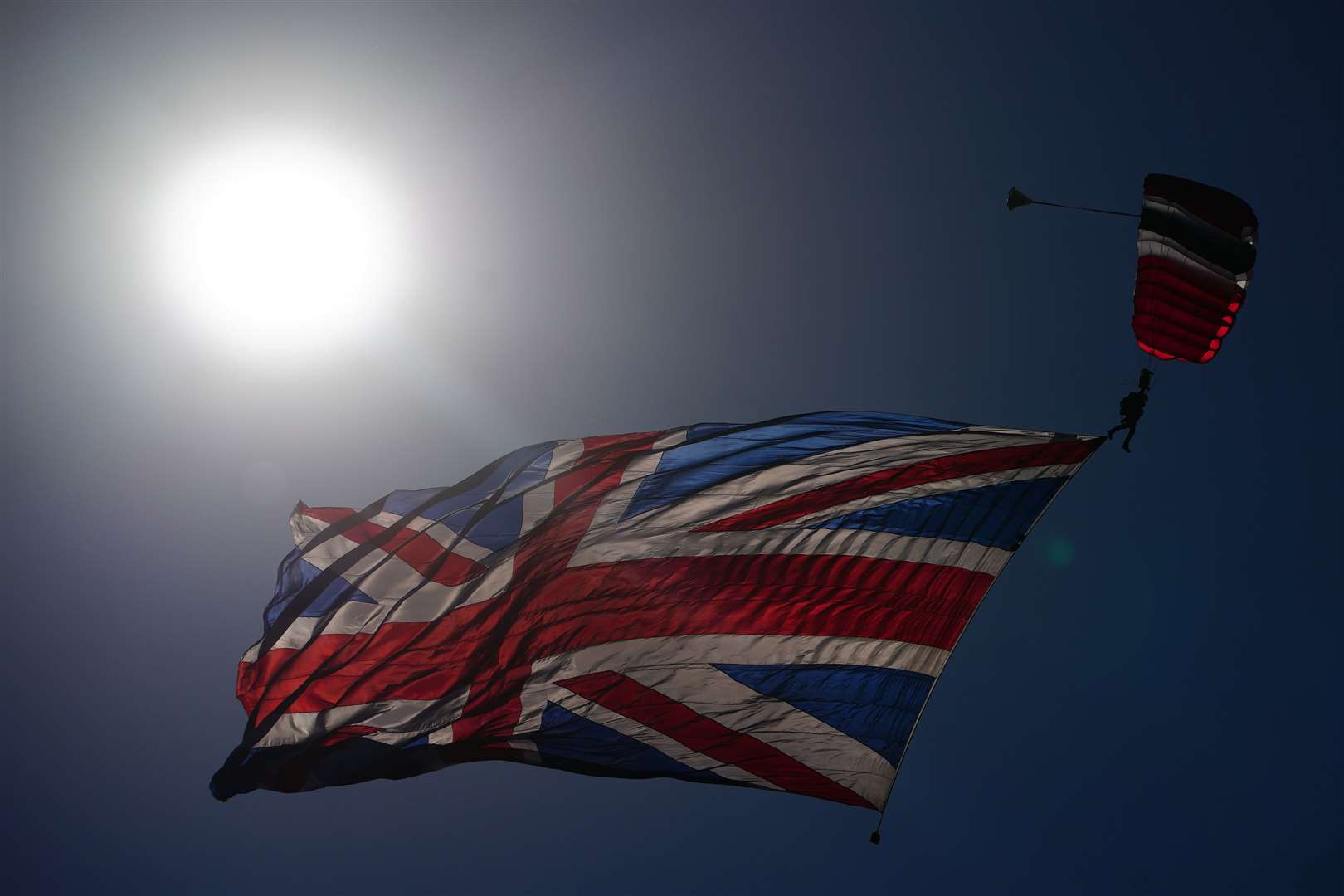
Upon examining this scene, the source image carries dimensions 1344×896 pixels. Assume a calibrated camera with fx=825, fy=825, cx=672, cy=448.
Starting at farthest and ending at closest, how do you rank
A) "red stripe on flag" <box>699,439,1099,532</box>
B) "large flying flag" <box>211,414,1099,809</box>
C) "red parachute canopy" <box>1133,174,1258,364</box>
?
"red parachute canopy" <box>1133,174,1258,364</box>, "red stripe on flag" <box>699,439,1099,532</box>, "large flying flag" <box>211,414,1099,809</box>

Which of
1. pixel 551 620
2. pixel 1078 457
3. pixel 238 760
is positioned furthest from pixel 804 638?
pixel 238 760

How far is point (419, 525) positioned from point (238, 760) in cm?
252

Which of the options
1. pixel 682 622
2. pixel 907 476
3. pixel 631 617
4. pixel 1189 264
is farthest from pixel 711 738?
pixel 1189 264

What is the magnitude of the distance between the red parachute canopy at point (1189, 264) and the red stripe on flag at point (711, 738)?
5558 mm

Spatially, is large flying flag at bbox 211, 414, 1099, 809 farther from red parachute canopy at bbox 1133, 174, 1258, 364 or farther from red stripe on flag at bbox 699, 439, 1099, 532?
red parachute canopy at bbox 1133, 174, 1258, 364

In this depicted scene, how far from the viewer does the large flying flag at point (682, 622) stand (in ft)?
24.7

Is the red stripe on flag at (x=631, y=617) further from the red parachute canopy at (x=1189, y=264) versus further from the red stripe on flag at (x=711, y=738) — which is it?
the red parachute canopy at (x=1189, y=264)

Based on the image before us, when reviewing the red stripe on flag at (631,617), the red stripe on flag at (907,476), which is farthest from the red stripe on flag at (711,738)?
the red stripe on flag at (907,476)

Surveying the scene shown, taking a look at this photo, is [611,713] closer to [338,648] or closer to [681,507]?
[681,507]

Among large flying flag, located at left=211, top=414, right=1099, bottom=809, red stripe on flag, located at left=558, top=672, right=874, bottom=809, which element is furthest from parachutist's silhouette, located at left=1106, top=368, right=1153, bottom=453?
red stripe on flag, located at left=558, top=672, right=874, bottom=809

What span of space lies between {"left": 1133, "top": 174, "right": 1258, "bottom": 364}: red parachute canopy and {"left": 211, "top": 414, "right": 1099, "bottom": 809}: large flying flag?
81.1 inches

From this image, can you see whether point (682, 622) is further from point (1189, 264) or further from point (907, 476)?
point (1189, 264)

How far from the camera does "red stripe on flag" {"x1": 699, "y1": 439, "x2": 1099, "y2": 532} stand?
7773 mm

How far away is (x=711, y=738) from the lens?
301 inches
